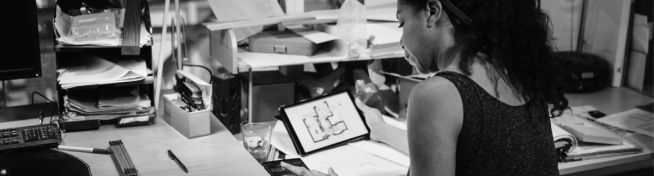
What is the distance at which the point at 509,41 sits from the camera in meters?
1.11

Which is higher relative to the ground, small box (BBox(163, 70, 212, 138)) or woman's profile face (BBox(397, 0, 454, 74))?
woman's profile face (BBox(397, 0, 454, 74))

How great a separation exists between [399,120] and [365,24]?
13.9 inches

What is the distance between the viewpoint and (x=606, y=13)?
2.64 m

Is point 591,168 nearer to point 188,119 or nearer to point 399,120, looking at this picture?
point 399,120

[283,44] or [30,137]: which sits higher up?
[283,44]

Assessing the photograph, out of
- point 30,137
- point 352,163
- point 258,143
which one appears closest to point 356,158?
point 352,163

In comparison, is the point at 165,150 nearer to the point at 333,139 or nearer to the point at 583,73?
the point at 333,139

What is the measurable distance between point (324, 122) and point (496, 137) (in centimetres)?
94

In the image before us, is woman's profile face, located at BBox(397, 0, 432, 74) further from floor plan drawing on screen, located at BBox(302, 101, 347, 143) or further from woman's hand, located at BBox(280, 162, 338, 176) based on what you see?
floor plan drawing on screen, located at BBox(302, 101, 347, 143)

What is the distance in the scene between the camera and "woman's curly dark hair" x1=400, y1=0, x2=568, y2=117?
1.09 meters

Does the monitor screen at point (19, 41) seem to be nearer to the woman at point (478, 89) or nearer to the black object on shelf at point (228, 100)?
the black object on shelf at point (228, 100)

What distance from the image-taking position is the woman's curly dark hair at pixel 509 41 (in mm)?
1095

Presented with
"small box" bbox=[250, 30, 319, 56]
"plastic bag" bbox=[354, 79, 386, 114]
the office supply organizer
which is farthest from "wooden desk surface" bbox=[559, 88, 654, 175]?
the office supply organizer

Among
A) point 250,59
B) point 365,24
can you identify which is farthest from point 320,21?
point 250,59
